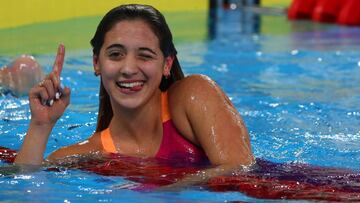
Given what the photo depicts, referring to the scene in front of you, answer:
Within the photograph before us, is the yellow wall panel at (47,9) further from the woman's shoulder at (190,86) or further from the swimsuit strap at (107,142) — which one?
the woman's shoulder at (190,86)

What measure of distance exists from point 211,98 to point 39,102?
72 centimetres

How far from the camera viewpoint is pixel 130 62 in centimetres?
368

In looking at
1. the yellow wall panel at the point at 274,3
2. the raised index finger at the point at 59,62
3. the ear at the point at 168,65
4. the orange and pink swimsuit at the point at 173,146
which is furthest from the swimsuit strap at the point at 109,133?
the yellow wall panel at the point at 274,3

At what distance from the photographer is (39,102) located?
146 inches

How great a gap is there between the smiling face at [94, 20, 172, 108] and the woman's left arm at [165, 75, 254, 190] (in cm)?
17

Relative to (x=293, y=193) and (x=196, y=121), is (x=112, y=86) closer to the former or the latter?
(x=196, y=121)

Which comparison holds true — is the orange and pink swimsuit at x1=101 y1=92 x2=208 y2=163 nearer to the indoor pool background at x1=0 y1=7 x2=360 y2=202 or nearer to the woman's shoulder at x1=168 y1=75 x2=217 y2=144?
the woman's shoulder at x1=168 y1=75 x2=217 y2=144

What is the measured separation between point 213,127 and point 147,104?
332 mm

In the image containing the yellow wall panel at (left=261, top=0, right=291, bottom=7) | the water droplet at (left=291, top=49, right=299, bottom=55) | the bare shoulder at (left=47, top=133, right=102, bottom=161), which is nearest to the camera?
the bare shoulder at (left=47, top=133, right=102, bottom=161)

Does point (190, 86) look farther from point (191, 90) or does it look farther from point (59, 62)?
point (59, 62)

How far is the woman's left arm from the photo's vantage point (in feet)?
12.1

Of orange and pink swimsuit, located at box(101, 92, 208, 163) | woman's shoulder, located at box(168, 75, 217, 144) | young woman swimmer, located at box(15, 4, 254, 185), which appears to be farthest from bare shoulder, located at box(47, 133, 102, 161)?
woman's shoulder, located at box(168, 75, 217, 144)

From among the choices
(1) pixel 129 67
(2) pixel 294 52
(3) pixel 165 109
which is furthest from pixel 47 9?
(1) pixel 129 67

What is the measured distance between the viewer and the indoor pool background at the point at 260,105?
12.2ft
